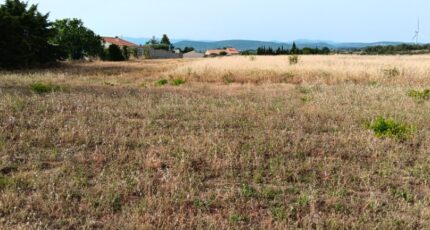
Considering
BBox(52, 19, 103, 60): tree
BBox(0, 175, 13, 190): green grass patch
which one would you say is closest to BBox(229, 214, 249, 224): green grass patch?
BBox(0, 175, 13, 190): green grass patch

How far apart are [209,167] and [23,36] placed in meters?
27.6

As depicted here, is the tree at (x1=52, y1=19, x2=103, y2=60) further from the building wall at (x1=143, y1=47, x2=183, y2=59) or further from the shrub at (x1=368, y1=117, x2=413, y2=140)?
the shrub at (x1=368, y1=117, x2=413, y2=140)

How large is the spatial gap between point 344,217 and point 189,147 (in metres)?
2.53

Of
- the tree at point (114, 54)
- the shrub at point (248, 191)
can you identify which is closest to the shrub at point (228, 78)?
the shrub at point (248, 191)

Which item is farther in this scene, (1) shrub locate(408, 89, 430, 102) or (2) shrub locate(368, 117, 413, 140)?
(1) shrub locate(408, 89, 430, 102)

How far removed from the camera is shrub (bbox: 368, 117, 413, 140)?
6.58 meters

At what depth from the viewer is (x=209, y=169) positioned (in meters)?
4.89

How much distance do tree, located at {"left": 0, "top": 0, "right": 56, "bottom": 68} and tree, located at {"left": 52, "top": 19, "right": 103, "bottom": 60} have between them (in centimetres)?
2816

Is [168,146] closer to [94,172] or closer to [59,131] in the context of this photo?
[94,172]

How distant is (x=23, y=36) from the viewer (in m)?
28.3

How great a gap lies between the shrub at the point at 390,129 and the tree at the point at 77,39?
57135mm

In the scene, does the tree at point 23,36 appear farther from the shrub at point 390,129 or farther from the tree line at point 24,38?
the shrub at point 390,129

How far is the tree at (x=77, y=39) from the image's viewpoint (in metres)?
59.0

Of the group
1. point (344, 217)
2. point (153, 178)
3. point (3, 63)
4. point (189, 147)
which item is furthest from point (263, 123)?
point (3, 63)
